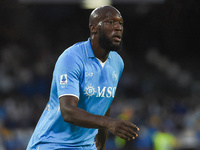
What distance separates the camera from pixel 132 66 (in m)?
19.2

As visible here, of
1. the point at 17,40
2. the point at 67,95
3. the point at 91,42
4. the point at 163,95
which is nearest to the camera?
→ the point at 67,95

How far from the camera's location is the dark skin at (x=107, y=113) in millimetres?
3062

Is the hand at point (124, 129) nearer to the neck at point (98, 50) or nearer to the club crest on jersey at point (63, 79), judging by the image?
the club crest on jersey at point (63, 79)

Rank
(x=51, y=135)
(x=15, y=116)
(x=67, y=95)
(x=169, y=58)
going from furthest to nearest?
(x=169, y=58) → (x=15, y=116) → (x=51, y=135) → (x=67, y=95)

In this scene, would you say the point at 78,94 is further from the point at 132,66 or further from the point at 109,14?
the point at 132,66

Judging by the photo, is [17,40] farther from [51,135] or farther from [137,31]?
[51,135]

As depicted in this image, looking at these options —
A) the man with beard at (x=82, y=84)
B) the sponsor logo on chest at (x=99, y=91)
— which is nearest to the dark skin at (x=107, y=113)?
the man with beard at (x=82, y=84)

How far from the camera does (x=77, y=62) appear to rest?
3.60 m

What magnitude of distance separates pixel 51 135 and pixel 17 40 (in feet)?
50.9

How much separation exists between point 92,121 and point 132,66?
53.0 feet

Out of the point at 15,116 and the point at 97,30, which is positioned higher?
the point at 15,116

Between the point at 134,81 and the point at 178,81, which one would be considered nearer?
the point at 134,81

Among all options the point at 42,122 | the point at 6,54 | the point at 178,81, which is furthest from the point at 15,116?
the point at 42,122

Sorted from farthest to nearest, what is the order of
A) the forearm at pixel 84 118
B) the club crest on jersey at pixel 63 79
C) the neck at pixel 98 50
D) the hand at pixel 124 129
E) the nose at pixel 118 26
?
the neck at pixel 98 50
the nose at pixel 118 26
the club crest on jersey at pixel 63 79
the forearm at pixel 84 118
the hand at pixel 124 129
